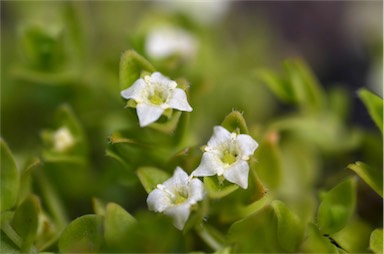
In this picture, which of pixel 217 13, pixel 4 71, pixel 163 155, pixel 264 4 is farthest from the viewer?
pixel 264 4

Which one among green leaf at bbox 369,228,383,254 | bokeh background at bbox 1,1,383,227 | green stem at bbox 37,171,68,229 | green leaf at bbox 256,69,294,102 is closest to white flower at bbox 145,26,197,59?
bokeh background at bbox 1,1,383,227

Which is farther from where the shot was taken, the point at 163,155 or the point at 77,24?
the point at 77,24

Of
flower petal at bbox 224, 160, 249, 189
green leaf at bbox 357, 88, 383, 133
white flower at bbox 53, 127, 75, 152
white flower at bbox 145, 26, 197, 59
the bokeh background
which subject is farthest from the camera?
white flower at bbox 145, 26, 197, 59

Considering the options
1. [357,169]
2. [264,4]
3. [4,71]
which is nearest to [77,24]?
[4,71]

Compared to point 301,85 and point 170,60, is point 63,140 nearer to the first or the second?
point 170,60

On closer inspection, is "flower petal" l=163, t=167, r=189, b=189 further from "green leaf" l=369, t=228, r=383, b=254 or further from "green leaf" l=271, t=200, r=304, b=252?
"green leaf" l=369, t=228, r=383, b=254

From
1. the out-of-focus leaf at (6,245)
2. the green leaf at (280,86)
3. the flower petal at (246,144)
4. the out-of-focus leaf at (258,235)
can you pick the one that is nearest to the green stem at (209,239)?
the out-of-focus leaf at (258,235)

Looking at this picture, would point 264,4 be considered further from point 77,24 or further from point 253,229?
point 253,229
